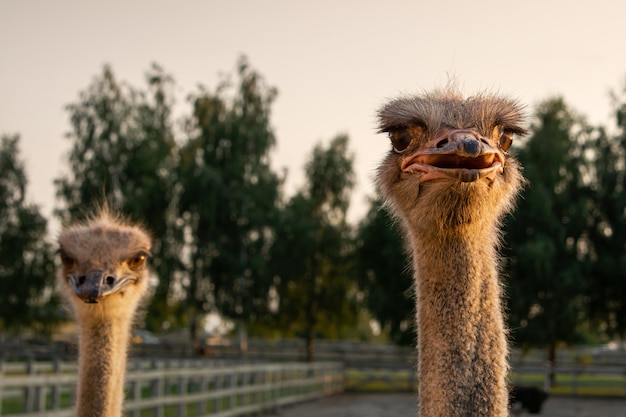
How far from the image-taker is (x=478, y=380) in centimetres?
243

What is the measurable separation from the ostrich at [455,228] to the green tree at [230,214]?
25839 mm

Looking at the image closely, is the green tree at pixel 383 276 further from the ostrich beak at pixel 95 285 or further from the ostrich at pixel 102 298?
the ostrich beak at pixel 95 285

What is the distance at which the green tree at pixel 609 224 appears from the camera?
25812mm

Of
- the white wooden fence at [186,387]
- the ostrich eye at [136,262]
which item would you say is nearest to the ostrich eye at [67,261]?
the ostrich eye at [136,262]

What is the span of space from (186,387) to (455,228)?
489 inches

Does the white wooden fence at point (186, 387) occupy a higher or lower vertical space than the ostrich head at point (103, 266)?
lower

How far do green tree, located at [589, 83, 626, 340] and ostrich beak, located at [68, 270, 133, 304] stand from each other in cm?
2310

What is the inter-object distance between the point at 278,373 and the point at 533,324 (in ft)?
33.6

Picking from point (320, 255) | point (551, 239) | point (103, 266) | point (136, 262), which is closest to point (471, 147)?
point (103, 266)

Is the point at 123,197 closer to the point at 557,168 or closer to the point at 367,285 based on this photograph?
the point at 367,285

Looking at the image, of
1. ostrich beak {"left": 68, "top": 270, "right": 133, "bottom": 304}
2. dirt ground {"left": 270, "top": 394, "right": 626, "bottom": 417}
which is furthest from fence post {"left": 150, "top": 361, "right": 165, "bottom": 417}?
ostrich beak {"left": 68, "top": 270, "right": 133, "bottom": 304}

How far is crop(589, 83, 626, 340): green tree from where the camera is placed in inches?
1016

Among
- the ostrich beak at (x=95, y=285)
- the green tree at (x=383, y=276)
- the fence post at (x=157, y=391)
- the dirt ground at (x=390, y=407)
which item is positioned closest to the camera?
the ostrich beak at (x=95, y=285)

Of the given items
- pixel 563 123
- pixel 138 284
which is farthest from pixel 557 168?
pixel 138 284
